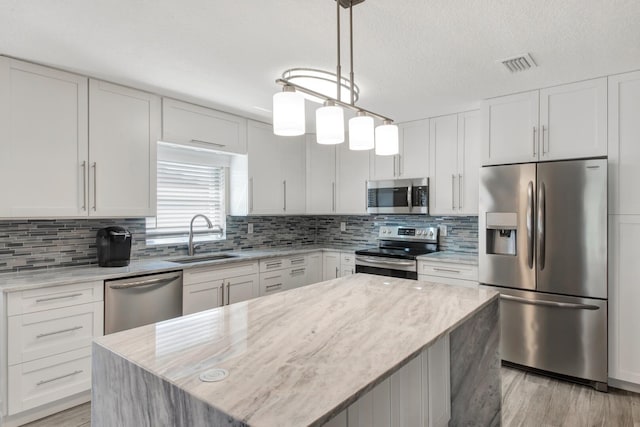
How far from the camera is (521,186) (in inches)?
116

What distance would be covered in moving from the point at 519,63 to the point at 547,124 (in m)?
0.75

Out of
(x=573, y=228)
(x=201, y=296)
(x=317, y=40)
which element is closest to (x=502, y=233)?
(x=573, y=228)

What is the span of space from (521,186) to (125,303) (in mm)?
3178

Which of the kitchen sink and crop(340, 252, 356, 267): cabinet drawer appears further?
crop(340, 252, 356, 267): cabinet drawer

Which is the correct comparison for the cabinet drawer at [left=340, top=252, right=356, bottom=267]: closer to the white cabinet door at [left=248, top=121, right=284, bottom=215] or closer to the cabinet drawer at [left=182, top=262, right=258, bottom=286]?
the white cabinet door at [left=248, top=121, right=284, bottom=215]

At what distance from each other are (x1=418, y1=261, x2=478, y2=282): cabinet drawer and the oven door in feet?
A: 0.29

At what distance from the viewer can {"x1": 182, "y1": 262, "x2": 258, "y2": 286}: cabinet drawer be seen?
118 inches

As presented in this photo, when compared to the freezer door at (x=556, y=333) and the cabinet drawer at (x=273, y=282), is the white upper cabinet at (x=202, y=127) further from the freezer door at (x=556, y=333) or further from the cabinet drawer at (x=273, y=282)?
the freezer door at (x=556, y=333)

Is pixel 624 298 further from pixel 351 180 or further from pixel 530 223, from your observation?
pixel 351 180

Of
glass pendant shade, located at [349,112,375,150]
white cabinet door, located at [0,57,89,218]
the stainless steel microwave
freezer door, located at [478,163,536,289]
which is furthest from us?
the stainless steel microwave

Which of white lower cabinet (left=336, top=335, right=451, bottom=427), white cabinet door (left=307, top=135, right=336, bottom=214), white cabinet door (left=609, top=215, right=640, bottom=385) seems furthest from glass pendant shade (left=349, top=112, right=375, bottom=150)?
white cabinet door (left=307, top=135, right=336, bottom=214)

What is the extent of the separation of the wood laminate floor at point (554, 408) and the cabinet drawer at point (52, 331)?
45cm

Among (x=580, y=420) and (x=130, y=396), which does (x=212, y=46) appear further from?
(x=580, y=420)

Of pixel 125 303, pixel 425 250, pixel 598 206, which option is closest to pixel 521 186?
pixel 598 206
